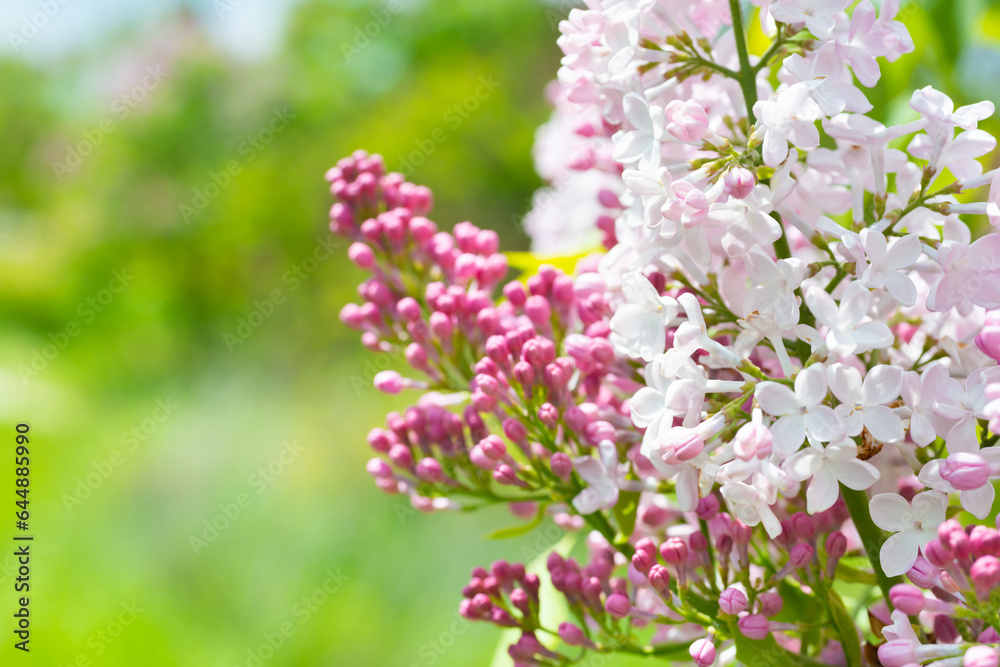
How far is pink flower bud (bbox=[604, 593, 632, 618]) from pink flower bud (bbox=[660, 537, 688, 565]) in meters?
0.04

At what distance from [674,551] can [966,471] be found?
0.14 m

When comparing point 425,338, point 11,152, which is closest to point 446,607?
point 425,338

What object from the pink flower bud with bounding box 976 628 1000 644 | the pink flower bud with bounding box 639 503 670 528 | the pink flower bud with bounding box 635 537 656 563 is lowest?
the pink flower bud with bounding box 639 503 670 528

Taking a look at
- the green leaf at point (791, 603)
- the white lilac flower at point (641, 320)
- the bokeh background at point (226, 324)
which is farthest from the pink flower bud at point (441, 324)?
the bokeh background at point (226, 324)

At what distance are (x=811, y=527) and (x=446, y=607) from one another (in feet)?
5.98

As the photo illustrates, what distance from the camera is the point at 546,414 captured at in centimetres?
45

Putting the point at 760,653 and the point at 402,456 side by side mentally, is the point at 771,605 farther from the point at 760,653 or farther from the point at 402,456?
the point at 402,456

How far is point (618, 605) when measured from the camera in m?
0.44

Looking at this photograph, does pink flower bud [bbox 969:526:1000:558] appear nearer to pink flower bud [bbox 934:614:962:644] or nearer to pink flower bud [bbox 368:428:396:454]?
pink flower bud [bbox 934:614:962:644]

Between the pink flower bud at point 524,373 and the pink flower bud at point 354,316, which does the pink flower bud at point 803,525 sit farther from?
the pink flower bud at point 354,316

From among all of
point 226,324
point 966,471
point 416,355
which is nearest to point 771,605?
point 966,471

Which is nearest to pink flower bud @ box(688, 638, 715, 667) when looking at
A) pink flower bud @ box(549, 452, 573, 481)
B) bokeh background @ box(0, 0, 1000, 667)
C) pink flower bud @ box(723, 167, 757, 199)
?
pink flower bud @ box(549, 452, 573, 481)

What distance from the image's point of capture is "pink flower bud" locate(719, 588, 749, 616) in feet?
1.29

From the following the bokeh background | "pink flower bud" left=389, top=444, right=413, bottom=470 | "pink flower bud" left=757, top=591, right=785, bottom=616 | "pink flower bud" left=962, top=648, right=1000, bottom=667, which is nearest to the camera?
"pink flower bud" left=962, top=648, right=1000, bottom=667
